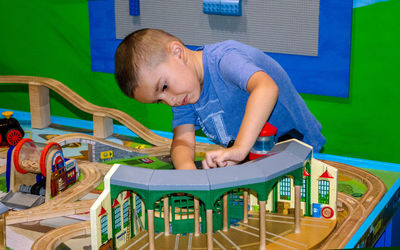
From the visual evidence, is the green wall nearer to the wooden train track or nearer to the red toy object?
the wooden train track

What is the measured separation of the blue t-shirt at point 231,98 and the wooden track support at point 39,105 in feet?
3.79

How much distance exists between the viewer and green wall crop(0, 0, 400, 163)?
2.24 m

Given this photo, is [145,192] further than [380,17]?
No

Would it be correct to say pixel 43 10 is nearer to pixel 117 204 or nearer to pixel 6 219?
pixel 6 219

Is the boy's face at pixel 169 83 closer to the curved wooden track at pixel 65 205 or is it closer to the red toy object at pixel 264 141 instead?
the red toy object at pixel 264 141

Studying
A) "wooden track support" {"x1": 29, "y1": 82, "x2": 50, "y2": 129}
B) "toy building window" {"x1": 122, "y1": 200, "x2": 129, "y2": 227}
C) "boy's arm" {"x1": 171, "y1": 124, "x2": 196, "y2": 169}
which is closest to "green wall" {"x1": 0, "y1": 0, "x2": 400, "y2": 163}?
"wooden track support" {"x1": 29, "y1": 82, "x2": 50, "y2": 129}

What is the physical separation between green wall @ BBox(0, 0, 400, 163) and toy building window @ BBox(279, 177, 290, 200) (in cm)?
93

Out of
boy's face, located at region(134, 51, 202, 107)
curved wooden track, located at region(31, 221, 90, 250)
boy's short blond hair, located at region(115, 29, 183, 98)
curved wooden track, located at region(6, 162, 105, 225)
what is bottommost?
curved wooden track, located at region(31, 221, 90, 250)

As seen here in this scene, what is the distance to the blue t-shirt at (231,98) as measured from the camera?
1.42 meters

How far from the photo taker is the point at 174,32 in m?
2.65

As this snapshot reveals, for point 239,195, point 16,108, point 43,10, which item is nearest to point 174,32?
point 43,10

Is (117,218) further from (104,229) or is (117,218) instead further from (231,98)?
(231,98)

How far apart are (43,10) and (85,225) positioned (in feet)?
5.84

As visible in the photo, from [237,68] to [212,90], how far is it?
0.46 feet
